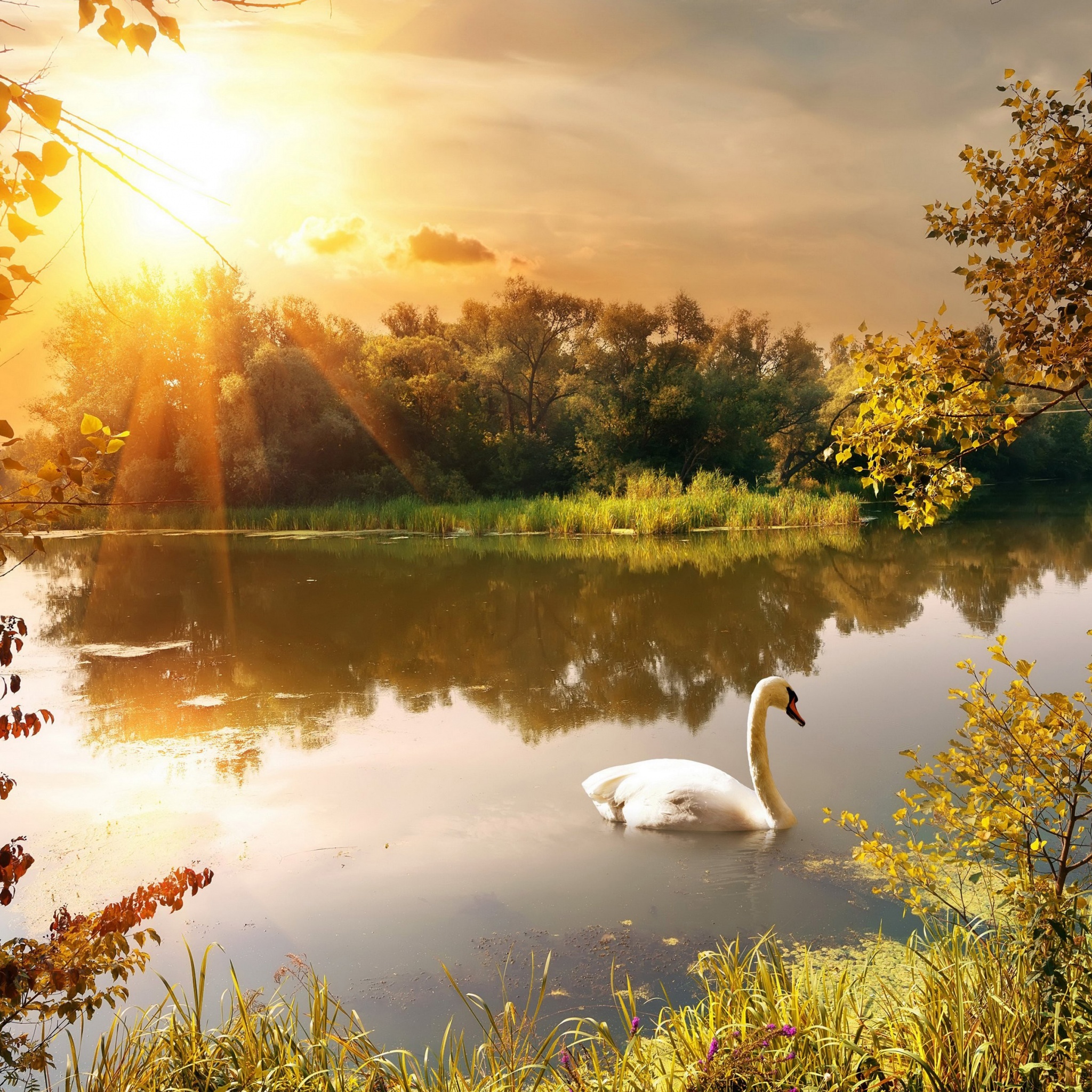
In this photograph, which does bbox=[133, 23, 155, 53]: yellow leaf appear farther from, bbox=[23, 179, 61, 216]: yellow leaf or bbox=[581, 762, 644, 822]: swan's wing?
bbox=[581, 762, 644, 822]: swan's wing

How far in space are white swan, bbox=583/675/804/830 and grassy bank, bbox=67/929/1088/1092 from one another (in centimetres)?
155

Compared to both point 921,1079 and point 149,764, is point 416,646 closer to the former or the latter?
point 149,764

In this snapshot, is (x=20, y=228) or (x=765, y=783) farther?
(x=765, y=783)

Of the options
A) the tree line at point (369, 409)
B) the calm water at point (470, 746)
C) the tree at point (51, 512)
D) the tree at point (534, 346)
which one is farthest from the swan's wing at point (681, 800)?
the tree at point (534, 346)

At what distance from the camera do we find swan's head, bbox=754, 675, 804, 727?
4.87 m

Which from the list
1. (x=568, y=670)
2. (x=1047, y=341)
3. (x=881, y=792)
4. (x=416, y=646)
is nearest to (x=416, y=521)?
(x=416, y=646)

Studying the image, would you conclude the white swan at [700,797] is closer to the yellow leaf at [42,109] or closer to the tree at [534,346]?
the yellow leaf at [42,109]

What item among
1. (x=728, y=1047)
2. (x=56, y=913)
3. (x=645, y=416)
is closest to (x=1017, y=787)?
(x=728, y=1047)

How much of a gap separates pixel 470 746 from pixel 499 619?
15.4ft

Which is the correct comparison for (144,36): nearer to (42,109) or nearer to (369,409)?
(42,109)

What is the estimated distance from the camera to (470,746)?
611cm

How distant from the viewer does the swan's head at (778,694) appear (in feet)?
16.0

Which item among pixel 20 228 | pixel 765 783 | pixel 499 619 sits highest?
pixel 20 228

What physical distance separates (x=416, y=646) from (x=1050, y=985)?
777 cm
